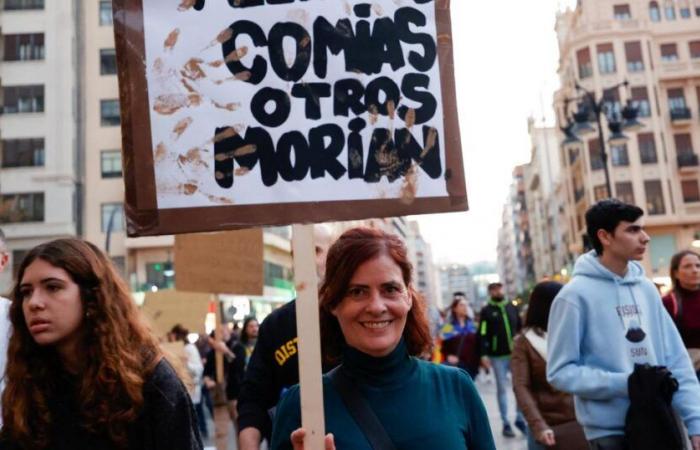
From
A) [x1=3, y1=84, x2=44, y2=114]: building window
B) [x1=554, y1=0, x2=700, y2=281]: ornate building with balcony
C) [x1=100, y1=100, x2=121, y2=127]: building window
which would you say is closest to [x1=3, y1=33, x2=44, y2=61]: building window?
[x1=3, y1=84, x2=44, y2=114]: building window

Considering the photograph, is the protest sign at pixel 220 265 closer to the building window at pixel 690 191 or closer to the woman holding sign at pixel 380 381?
the woman holding sign at pixel 380 381

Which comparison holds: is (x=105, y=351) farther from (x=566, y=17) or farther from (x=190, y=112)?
(x=566, y=17)

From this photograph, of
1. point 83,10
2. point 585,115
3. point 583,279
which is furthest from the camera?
point 83,10

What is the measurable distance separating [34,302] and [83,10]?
42.7 m

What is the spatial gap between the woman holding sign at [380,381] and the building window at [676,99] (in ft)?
175

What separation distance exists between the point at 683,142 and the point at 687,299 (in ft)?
162

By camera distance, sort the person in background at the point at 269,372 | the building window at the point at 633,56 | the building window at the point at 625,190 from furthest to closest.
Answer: the building window at the point at 633,56 < the building window at the point at 625,190 < the person in background at the point at 269,372

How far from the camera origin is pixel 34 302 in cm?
266

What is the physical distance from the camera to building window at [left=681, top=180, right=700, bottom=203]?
49156 millimetres

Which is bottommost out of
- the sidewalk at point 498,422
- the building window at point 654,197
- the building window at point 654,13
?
the sidewalk at point 498,422

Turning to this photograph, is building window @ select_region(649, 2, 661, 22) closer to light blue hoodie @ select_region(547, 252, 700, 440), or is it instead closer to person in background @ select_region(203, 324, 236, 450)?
person in background @ select_region(203, 324, 236, 450)

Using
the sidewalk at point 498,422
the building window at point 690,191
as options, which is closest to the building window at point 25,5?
the sidewalk at point 498,422

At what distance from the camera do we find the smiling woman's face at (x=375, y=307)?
93.2 inches

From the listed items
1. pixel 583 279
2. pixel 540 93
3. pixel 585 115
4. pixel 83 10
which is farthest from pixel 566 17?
pixel 583 279
